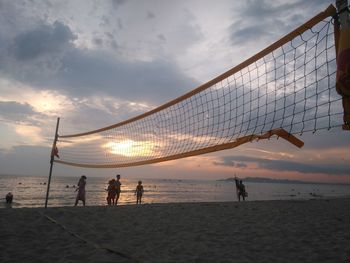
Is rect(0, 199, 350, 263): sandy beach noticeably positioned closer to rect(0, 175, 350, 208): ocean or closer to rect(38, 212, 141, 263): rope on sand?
rect(38, 212, 141, 263): rope on sand

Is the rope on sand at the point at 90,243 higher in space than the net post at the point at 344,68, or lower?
lower

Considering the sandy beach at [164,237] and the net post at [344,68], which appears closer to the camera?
the net post at [344,68]

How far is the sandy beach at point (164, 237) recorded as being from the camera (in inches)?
152

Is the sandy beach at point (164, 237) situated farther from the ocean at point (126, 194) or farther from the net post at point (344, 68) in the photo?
the ocean at point (126, 194)

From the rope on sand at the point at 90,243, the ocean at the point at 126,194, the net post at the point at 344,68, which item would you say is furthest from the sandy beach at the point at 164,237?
the ocean at the point at 126,194

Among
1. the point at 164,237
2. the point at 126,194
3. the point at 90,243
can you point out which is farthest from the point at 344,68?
the point at 126,194

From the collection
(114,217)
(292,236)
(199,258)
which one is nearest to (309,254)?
(292,236)

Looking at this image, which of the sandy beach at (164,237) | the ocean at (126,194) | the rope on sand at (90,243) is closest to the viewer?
the rope on sand at (90,243)

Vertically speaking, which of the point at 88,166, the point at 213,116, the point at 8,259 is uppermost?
the point at 213,116

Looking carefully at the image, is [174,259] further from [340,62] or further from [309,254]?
[340,62]

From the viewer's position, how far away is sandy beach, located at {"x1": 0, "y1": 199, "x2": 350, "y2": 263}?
12.7 feet

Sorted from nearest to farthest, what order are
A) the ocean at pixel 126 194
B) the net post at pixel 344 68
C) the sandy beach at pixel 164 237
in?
the net post at pixel 344 68 < the sandy beach at pixel 164 237 < the ocean at pixel 126 194

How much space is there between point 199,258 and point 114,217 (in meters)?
3.46

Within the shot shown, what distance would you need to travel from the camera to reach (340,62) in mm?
2529
